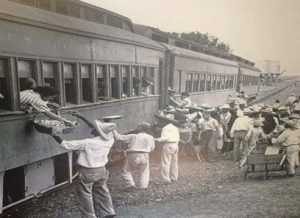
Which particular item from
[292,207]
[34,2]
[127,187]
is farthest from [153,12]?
[292,207]

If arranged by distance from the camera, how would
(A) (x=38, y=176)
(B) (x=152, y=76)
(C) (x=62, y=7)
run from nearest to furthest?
(A) (x=38, y=176)
(C) (x=62, y=7)
(B) (x=152, y=76)

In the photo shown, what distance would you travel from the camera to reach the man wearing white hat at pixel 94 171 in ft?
7.52

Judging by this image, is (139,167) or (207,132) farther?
(207,132)

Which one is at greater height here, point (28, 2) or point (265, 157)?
point (28, 2)

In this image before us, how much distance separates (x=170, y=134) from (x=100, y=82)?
0.79m

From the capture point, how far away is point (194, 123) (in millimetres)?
3471

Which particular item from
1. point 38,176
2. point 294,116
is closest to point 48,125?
point 38,176

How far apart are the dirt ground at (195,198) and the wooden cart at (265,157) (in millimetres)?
90

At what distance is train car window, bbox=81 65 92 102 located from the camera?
2398mm

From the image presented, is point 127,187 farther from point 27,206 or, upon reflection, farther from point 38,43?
point 38,43

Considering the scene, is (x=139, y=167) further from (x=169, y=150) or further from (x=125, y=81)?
(x=125, y=81)

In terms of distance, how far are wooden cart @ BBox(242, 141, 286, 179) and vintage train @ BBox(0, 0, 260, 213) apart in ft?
2.96

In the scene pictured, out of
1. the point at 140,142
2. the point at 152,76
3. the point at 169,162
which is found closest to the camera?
the point at 140,142

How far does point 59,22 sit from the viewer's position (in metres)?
2.28
